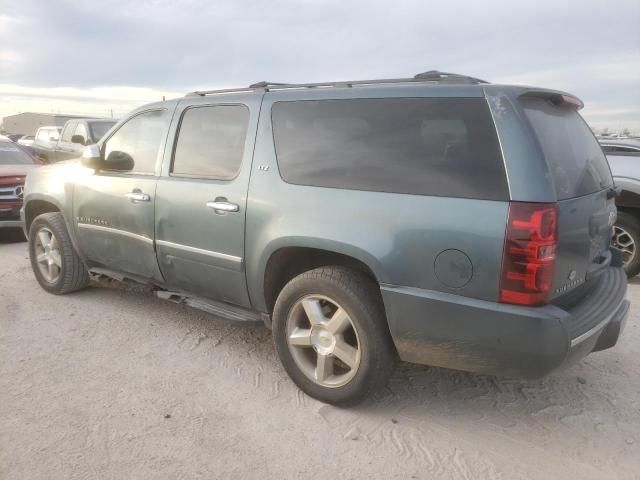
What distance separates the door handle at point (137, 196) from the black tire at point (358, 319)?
1.39 m

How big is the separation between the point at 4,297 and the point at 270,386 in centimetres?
300

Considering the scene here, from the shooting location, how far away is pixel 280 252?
307 centimetres

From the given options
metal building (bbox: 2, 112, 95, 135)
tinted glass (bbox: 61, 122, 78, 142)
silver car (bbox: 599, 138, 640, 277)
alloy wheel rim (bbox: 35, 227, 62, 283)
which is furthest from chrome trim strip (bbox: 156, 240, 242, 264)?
metal building (bbox: 2, 112, 95, 135)

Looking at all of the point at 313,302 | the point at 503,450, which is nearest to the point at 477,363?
the point at 503,450

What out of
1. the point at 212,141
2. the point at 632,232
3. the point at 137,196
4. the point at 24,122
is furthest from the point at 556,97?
the point at 24,122

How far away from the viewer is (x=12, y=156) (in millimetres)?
8688

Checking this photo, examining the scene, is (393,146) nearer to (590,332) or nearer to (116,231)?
(590,332)

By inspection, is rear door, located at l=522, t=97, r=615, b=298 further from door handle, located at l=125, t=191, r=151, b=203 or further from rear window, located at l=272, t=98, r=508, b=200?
door handle, located at l=125, t=191, r=151, b=203

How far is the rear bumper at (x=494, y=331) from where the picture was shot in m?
2.33

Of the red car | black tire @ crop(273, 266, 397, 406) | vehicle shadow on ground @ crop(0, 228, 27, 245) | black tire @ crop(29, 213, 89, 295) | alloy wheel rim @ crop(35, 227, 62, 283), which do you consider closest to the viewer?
black tire @ crop(273, 266, 397, 406)

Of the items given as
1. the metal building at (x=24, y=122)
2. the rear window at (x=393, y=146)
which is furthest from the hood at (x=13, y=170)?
the metal building at (x=24, y=122)

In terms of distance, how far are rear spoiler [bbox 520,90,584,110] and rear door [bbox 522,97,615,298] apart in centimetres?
2

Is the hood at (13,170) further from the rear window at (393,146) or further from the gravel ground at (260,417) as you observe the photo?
the rear window at (393,146)

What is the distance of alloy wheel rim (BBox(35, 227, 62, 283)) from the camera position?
4.74m
